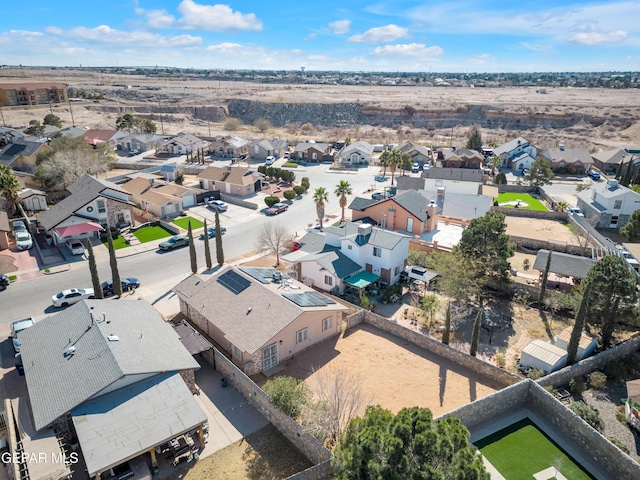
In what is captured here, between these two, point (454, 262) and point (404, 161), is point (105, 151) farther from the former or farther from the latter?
point (454, 262)

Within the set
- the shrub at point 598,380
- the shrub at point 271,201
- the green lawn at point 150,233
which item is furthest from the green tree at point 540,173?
the green lawn at point 150,233

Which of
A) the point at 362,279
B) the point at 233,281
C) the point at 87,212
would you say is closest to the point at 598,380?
the point at 362,279

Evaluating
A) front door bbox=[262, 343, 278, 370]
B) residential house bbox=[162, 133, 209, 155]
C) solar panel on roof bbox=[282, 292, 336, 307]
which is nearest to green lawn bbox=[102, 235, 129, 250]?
solar panel on roof bbox=[282, 292, 336, 307]

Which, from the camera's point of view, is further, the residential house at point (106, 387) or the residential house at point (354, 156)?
the residential house at point (354, 156)

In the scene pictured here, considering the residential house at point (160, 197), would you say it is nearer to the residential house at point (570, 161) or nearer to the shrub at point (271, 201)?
the shrub at point (271, 201)

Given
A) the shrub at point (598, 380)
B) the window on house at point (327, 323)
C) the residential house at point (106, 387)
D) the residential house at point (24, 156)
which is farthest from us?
the residential house at point (24, 156)

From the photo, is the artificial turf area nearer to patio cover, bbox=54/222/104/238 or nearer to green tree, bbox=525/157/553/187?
patio cover, bbox=54/222/104/238
